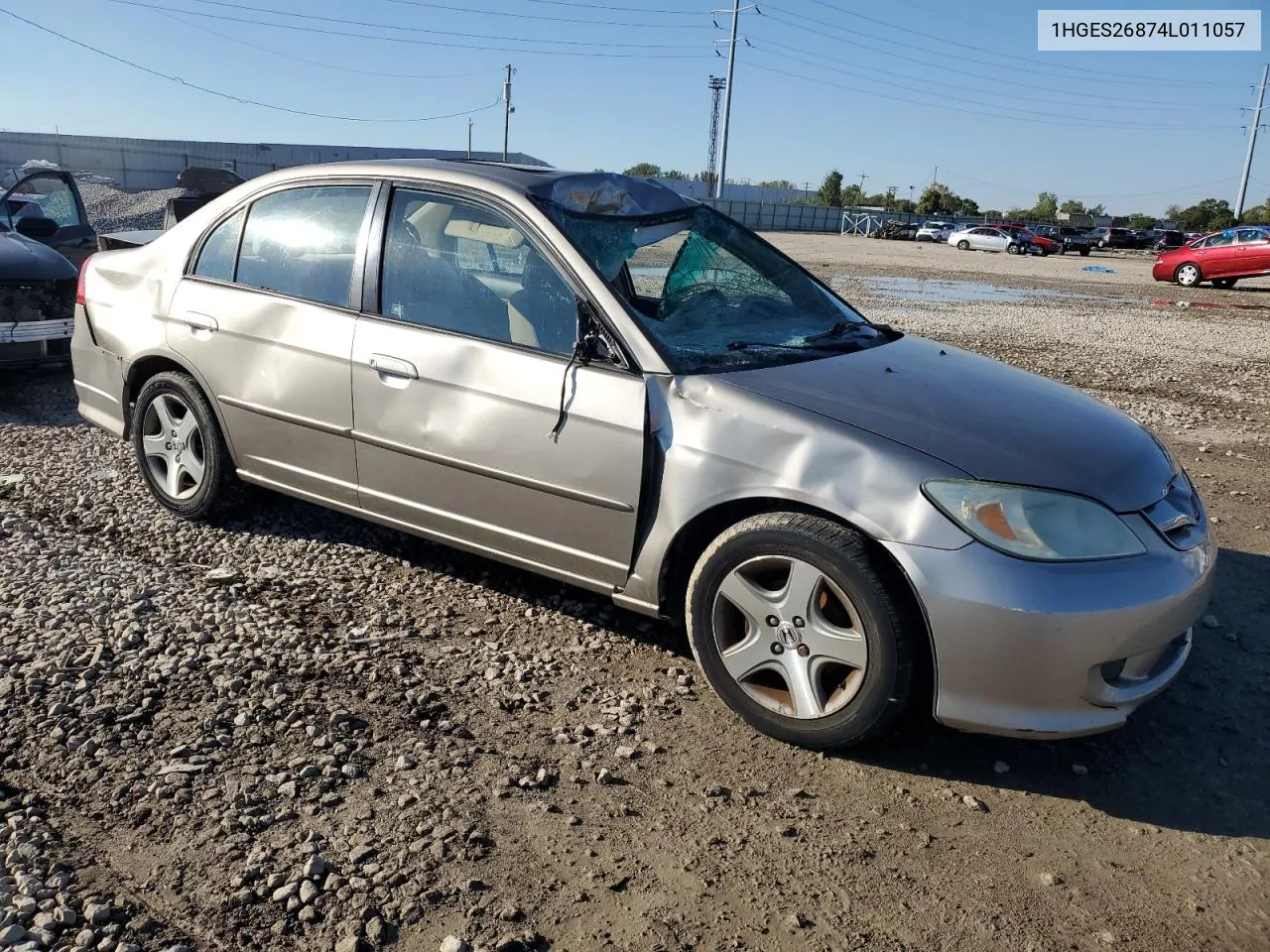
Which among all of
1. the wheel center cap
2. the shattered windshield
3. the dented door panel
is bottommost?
the wheel center cap

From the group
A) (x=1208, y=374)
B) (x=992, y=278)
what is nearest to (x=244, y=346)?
(x=1208, y=374)

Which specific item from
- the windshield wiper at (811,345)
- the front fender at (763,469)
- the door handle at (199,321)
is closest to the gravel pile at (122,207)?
→ the door handle at (199,321)

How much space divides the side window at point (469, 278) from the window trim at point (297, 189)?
0.12m

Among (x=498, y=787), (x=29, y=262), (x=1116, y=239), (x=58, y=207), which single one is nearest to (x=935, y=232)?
(x=1116, y=239)

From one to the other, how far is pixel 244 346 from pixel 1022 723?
136 inches

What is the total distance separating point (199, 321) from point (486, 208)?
158 centimetres

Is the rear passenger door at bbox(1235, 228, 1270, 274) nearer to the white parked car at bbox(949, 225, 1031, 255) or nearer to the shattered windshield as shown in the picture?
the shattered windshield

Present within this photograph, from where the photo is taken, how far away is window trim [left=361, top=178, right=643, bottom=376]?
136 inches

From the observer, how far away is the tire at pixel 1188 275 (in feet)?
82.5

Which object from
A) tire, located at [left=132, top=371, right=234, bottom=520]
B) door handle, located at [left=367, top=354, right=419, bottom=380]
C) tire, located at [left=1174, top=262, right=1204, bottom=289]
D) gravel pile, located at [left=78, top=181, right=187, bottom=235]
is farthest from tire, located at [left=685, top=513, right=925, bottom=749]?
tire, located at [left=1174, top=262, right=1204, bottom=289]

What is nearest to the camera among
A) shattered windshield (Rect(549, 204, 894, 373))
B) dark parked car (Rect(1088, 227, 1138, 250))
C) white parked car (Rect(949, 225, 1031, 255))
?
shattered windshield (Rect(549, 204, 894, 373))

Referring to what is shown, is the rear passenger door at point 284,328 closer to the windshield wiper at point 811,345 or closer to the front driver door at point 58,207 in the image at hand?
the windshield wiper at point 811,345

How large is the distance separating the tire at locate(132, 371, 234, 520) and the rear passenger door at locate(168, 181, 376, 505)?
128 millimetres

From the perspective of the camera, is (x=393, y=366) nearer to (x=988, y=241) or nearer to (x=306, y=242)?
(x=306, y=242)
